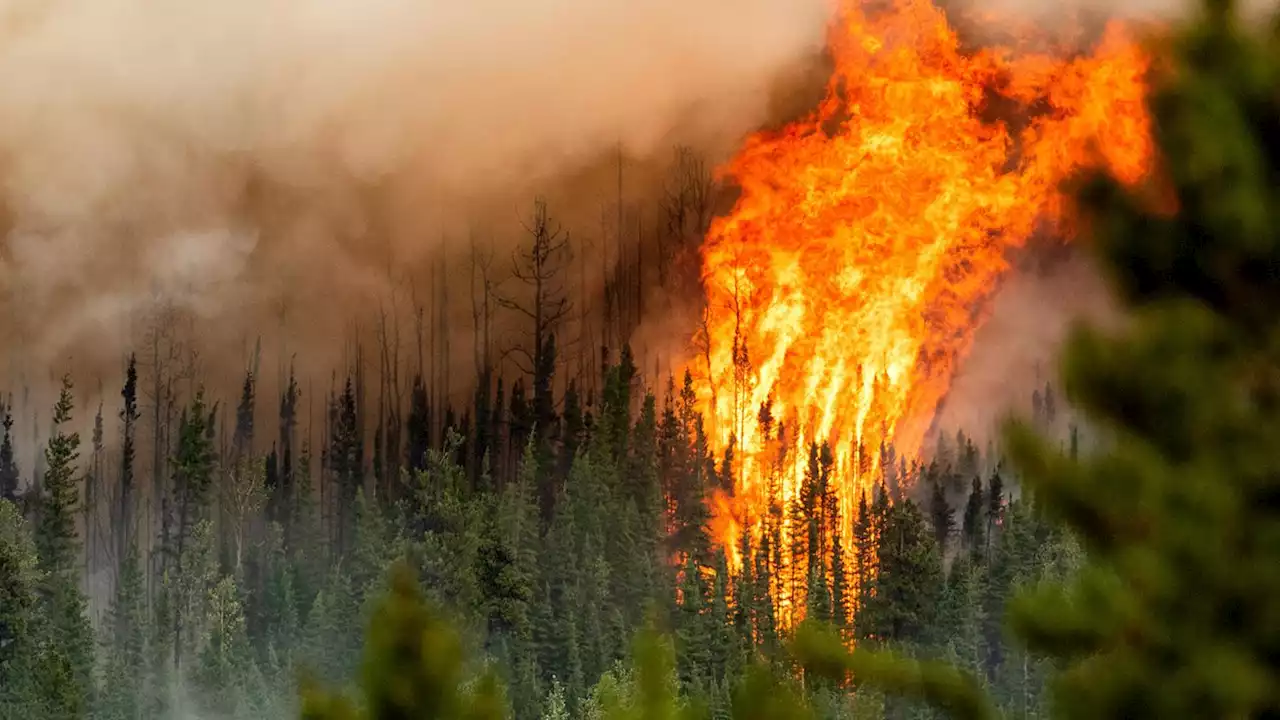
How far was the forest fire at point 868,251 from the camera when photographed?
94.1 meters

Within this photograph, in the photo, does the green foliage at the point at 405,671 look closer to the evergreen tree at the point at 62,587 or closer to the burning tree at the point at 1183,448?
the burning tree at the point at 1183,448

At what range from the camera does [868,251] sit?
10025 cm

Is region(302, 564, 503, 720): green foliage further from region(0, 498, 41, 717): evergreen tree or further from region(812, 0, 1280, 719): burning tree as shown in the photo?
region(0, 498, 41, 717): evergreen tree

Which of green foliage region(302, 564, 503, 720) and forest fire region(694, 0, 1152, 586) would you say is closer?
green foliage region(302, 564, 503, 720)

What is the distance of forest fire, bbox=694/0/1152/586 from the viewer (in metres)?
94.1

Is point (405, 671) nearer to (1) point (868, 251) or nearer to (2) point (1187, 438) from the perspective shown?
(2) point (1187, 438)

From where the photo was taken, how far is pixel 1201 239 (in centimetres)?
1145

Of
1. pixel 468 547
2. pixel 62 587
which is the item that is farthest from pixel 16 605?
pixel 468 547

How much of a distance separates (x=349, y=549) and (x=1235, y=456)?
81.8 m

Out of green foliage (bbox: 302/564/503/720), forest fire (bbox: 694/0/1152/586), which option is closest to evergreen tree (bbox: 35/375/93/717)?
forest fire (bbox: 694/0/1152/586)

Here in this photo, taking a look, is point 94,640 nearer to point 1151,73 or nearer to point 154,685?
point 154,685

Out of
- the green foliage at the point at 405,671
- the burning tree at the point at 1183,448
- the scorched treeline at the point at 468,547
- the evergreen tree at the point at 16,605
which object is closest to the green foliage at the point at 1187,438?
the burning tree at the point at 1183,448

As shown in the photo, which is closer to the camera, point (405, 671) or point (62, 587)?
point (405, 671)

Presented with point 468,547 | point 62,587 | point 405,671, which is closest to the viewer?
point 405,671
